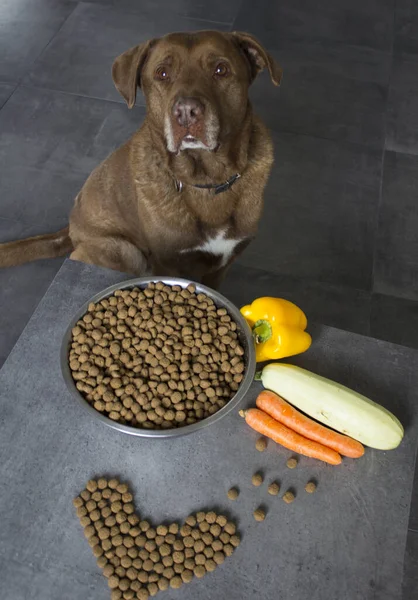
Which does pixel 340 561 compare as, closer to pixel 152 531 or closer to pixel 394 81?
pixel 152 531

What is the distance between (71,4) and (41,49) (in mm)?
514

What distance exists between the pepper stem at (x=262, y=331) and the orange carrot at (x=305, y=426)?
124 millimetres

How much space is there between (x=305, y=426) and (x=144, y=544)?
1.37 feet

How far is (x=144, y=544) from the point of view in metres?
1.06

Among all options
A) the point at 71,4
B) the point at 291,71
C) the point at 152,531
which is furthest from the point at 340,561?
the point at 71,4

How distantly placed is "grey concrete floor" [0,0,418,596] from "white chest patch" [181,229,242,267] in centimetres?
58

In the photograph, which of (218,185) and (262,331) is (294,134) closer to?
(218,185)

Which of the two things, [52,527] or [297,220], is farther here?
[297,220]

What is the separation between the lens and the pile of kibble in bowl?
1125 millimetres

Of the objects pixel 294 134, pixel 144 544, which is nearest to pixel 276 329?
pixel 144 544

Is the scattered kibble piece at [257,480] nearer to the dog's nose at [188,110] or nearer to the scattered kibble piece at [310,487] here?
the scattered kibble piece at [310,487]

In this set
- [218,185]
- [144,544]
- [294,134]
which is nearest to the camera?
[144,544]

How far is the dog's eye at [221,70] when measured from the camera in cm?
146

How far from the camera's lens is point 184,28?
10.6 ft
